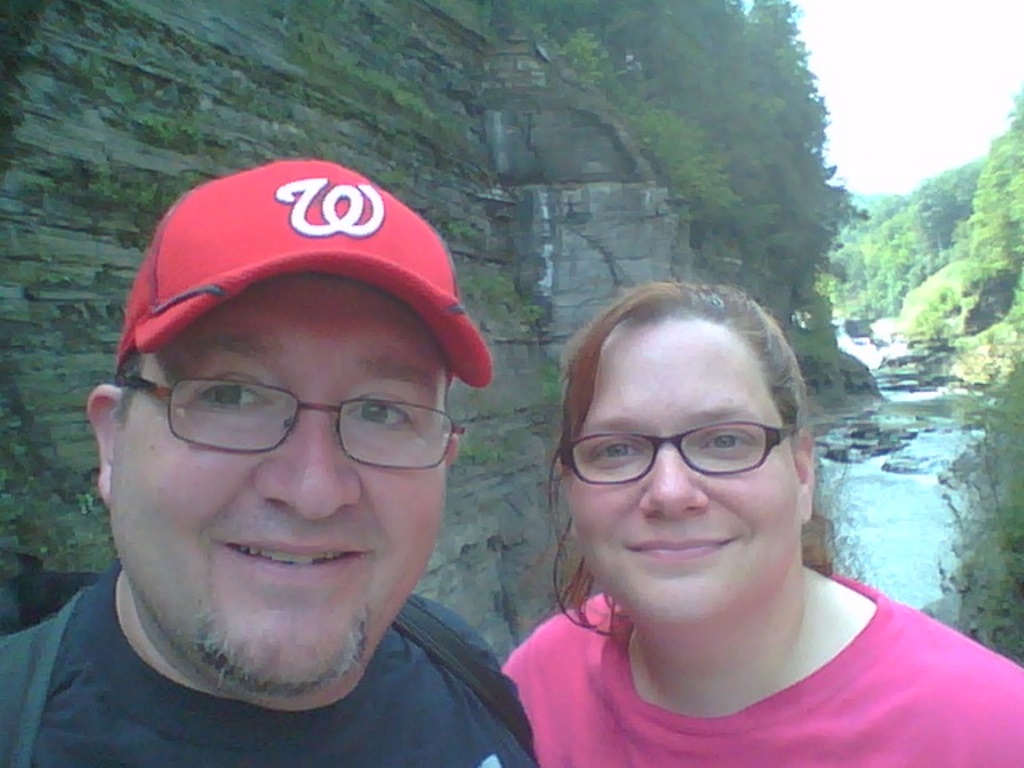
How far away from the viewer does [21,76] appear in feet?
15.0

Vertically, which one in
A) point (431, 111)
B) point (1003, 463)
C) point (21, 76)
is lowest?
point (1003, 463)

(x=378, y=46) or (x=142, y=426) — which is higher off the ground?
(x=378, y=46)

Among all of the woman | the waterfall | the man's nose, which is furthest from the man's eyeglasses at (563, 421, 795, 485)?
the waterfall

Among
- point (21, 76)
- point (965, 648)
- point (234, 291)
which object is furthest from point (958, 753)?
point (21, 76)

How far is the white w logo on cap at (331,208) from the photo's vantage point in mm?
1201

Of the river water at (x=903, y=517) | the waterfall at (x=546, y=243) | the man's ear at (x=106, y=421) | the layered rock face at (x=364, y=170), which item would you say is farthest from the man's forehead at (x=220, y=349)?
the waterfall at (x=546, y=243)

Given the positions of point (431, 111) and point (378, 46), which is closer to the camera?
point (378, 46)

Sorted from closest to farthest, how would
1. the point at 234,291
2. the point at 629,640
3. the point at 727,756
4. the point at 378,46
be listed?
1. the point at 234,291
2. the point at 727,756
3. the point at 629,640
4. the point at 378,46

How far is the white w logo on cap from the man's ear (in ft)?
1.15

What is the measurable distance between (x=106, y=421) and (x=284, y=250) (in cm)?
40

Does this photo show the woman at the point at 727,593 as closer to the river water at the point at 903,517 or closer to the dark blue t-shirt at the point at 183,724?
the dark blue t-shirt at the point at 183,724

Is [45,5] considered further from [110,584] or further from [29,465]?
[110,584]

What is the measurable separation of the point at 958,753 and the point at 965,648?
22cm

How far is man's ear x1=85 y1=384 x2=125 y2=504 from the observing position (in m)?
1.25
